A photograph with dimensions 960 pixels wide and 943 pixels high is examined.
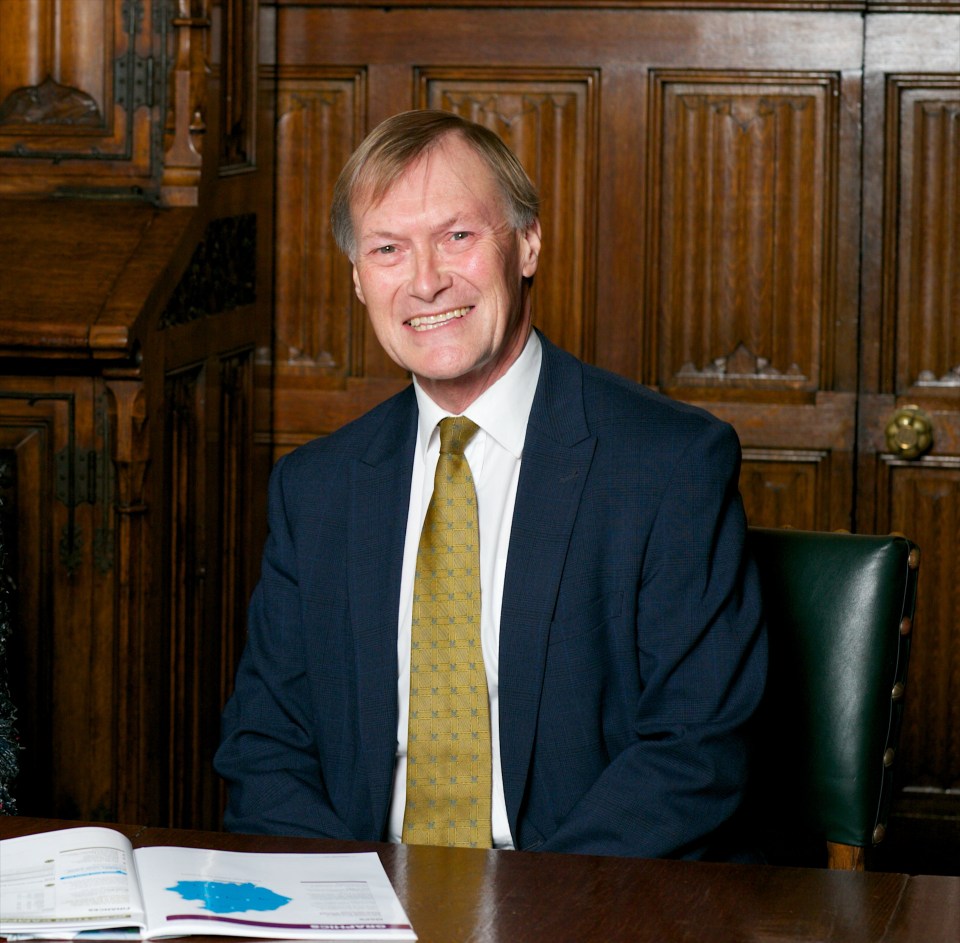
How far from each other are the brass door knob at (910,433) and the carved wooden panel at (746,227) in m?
0.19

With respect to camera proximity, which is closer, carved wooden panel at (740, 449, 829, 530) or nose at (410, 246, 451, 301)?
nose at (410, 246, 451, 301)

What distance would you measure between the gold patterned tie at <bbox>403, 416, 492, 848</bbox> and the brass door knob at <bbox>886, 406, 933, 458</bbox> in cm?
189

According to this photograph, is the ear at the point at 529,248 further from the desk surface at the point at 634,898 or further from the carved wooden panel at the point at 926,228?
the carved wooden panel at the point at 926,228

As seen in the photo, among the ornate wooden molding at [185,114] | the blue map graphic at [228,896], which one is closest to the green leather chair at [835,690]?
the blue map graphic at [228,896]

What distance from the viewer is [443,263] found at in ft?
6.70

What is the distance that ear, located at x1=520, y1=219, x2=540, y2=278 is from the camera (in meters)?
2.12

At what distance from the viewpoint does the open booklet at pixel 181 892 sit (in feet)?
4.40

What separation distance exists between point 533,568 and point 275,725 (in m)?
0.43

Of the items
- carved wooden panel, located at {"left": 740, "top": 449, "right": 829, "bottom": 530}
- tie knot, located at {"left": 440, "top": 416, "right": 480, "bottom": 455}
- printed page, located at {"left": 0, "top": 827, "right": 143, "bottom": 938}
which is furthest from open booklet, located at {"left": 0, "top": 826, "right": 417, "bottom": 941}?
carved wooden panel, located at {"left": 740, "top": 449, "right": 829, "bottom": 530}

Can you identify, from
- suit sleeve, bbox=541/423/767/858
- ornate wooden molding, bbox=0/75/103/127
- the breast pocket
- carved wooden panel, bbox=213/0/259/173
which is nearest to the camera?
suit sleeve, bbox=541/423/767/858

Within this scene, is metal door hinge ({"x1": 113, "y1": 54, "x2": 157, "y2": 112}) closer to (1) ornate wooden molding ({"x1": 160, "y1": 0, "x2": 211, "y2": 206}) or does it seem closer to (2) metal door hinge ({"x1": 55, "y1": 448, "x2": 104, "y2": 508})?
(1) ornate wooden molding ({"x1": 160, "y1": 0, "x2": 211, "y2": 206})

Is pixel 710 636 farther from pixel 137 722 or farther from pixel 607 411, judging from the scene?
pixel 137 722

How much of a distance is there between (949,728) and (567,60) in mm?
1855

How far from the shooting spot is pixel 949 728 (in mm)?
3674
